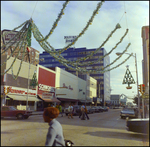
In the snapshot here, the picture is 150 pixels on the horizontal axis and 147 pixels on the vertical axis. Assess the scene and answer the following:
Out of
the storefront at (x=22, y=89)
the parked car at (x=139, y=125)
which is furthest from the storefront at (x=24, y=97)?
the parked car at (x=139, y=125)

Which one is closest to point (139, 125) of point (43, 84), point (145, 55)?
point (145, 55)

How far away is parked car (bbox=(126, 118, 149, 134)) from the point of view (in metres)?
3.02

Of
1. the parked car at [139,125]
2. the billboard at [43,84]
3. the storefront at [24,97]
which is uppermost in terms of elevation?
the billboard at [43,84]

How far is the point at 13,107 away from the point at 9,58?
1390 millimetres

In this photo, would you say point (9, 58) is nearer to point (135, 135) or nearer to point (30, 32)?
point (30, 32)

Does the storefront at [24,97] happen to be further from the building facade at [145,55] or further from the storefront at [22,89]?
the building facade at [145,55]

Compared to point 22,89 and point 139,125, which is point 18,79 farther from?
point 139,125

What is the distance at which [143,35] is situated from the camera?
305cm

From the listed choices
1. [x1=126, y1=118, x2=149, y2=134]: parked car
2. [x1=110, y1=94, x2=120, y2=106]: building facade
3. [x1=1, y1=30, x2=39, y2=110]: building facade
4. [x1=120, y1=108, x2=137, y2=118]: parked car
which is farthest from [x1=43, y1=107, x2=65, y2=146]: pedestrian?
[x1=110, y1=94, x2=120, y2=106]: building facade

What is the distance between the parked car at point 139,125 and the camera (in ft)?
9.91

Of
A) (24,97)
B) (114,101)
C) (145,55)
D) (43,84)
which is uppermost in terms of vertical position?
(145,55)

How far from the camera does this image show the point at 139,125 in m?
3.21

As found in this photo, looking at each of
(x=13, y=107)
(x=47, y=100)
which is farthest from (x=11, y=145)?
(x=47, y=100)

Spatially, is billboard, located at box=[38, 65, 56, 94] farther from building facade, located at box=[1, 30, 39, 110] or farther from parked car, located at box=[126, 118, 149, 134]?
parked car, located at box=[126, 118, 149, 134]
